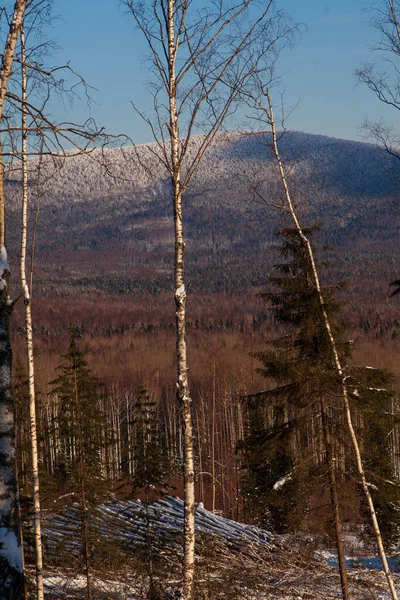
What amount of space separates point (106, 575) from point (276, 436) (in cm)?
662

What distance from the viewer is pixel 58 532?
702 inches

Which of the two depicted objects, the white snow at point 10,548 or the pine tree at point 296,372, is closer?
the white snow at point 10,548

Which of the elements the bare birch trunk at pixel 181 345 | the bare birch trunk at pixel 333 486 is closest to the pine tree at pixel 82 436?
the bare birch trunk at pixel 333 486

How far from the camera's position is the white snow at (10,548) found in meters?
4.68

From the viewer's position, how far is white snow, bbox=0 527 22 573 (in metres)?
4.68

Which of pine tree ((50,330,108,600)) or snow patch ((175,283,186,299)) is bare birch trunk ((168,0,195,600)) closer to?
snow patch ((175,283,186,299))

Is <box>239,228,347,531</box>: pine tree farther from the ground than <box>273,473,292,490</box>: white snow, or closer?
farther from the ground

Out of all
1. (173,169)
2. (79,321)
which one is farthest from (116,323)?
(173,169)

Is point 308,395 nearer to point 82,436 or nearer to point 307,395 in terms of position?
point 307,395

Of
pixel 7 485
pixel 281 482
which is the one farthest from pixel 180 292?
pixel 281 482

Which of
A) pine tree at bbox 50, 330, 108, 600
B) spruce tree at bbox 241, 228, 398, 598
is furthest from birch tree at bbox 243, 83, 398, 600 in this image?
pine tree at bbox 50, 330, 108, 600

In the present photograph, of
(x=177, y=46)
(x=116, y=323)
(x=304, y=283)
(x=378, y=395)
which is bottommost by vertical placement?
(x=116, y=323)

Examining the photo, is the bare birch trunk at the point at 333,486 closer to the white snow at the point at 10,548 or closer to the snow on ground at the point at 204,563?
the snow on ground at the point at 204,563

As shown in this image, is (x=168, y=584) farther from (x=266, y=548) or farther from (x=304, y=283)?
(x=304, y=283)
